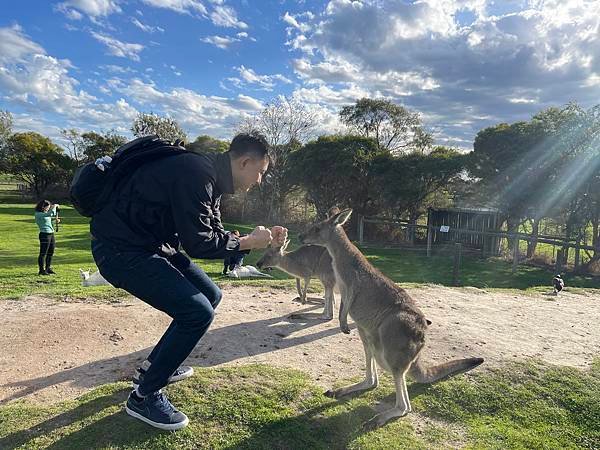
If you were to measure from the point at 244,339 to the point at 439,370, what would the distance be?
7.82 ft

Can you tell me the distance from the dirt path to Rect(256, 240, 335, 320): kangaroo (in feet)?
0.88

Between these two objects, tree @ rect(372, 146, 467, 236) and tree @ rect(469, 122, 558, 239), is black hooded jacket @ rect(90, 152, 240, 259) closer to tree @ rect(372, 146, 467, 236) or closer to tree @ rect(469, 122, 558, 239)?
tree @ rect(469, 122, 558, 239)

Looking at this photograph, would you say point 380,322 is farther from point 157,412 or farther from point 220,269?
point 220,269

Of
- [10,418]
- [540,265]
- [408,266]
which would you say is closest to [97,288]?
[10,418]

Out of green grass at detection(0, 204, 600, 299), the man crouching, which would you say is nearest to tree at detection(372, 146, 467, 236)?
green grass at detection(0, 204, 600, 299)

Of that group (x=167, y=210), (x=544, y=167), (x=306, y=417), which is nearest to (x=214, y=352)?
(x=306, y=417)

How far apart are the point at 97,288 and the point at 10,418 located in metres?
5.16

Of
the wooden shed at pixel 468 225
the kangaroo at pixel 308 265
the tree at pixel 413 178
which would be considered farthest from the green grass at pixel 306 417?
the tree at pixel 413 178

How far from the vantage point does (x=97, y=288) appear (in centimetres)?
837

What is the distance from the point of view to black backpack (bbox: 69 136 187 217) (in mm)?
2977

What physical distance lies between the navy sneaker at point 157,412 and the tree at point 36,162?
44.1m

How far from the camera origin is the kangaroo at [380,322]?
379 centimetres

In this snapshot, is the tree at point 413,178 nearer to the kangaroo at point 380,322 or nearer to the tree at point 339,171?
the tree at point 339,171

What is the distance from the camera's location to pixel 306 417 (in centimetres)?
376
